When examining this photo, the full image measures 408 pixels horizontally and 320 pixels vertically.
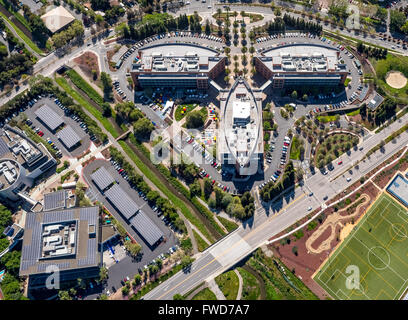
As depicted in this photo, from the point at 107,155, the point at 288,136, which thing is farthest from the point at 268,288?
the point at 107,155

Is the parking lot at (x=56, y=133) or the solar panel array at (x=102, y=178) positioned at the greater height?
the parking lot at (x=56, y=133)

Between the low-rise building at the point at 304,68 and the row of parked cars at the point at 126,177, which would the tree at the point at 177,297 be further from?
the low-rise building at the point at 304,68

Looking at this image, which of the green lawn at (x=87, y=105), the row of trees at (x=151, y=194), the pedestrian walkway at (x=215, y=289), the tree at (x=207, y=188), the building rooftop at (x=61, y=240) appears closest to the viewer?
the building rooftop at (x=61, y=240)

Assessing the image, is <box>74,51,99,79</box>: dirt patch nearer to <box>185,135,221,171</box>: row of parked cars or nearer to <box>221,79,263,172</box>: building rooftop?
<box>185,135,221,171</box>: row of parked cars

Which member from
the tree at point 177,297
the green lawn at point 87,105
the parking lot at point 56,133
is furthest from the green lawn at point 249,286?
the parking lot at point 56,133

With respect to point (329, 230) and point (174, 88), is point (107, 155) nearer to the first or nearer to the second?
point (174, 88)

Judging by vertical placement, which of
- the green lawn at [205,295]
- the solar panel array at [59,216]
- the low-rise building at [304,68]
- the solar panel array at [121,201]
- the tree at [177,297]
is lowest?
the green lawn at [205,295]
